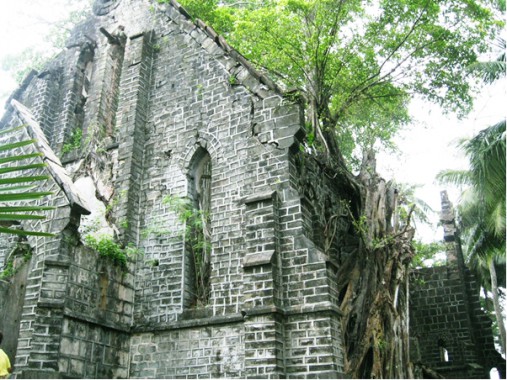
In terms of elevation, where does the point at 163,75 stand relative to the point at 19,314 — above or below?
above

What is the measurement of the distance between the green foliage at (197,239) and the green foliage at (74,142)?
3.67 m

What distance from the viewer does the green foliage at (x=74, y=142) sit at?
1279 centimetres

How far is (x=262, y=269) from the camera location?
28.3 ft

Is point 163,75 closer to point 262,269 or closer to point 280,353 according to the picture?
point 262,269

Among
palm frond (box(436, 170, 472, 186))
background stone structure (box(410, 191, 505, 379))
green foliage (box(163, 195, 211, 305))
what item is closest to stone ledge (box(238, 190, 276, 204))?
green foliage (box(163, 195, 211, 305))

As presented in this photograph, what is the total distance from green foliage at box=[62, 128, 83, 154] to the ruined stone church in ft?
0.16

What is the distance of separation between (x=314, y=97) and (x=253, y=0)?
256 inches

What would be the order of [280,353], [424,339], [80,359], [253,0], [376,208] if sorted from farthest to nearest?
[253,0] < [424,339] < [376,208] < [80,359] < [280,353]

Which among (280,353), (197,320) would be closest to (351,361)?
(280,353)

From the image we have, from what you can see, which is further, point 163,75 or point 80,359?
point 163,75

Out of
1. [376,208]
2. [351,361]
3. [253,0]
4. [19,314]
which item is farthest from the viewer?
[253,0]

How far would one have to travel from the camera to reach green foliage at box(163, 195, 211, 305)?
1006cm

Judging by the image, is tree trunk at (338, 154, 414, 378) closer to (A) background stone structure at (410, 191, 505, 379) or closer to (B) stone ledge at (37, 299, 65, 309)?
(A) background stone structure at (410, 191, 505, 379)

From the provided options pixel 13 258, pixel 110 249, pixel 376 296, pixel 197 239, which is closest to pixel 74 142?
pixel 13 258
